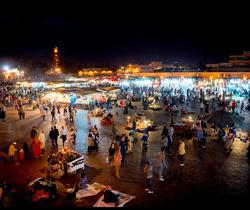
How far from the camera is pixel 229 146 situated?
43.9 feet

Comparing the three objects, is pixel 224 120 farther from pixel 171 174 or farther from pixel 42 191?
pixel 42 191

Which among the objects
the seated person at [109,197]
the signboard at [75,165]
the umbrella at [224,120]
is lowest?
the seated person at [109,197]

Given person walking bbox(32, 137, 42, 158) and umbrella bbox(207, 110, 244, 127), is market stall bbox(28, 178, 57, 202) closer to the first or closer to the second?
person walking bbox(32, 137, 42, 158)

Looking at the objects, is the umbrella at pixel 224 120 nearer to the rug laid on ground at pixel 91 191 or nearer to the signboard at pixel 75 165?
the signboard at pixel 75 165

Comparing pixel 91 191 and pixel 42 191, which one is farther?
pixel 91 191

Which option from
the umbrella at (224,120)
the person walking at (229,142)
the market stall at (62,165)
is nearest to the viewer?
the market stall at (62,165)

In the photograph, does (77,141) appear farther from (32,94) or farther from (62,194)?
(32,94)

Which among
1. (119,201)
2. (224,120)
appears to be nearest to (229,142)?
(224,120)

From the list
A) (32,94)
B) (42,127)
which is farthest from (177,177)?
(32,94)

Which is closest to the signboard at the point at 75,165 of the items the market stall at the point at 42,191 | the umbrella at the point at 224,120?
the market stall at the point at 42,191

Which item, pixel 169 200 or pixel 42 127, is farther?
pixel 42 127

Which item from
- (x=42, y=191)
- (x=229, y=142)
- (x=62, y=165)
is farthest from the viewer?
(x=229, y=142)

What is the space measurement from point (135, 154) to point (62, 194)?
4.48 meters

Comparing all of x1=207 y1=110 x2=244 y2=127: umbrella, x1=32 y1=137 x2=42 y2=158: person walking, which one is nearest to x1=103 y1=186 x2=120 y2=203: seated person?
x1=32 y1=137 x2=42 y2=158: person walking
